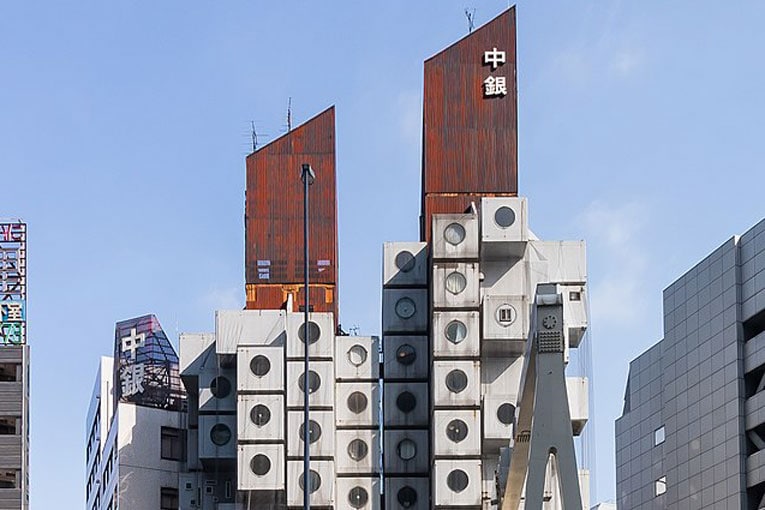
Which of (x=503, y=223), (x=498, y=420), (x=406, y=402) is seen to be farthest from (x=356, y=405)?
(x=503, y=223)

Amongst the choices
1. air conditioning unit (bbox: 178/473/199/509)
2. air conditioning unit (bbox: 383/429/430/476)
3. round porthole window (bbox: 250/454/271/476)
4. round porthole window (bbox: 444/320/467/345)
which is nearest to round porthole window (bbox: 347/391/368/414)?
air conditioning unit (bbox: 383/429/430/476)

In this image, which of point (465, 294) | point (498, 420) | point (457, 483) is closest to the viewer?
point (457, 483)

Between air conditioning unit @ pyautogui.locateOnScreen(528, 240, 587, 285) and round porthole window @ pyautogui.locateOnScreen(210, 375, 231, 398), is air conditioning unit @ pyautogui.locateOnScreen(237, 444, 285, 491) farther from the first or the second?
air conditioning unit @ pyautogui.locateOnScreen(528, 240, 587, 285)

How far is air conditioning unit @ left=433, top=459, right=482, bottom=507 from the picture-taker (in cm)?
8106

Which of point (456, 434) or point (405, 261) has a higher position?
point (405, 261)

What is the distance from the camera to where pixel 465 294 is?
271 ft

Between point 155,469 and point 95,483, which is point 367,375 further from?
point 95,483

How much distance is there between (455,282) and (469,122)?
8.82 meters

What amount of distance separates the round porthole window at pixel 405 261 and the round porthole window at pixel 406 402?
592 cm

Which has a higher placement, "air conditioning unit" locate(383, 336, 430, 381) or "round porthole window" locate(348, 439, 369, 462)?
"air conditioning unit" locate(383, 336, 430, 381)

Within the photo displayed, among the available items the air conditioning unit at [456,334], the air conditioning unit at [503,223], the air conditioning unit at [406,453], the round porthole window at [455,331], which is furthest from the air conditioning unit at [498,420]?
the air conditioning unit at [503,223]

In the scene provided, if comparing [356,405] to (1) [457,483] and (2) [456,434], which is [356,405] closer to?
(2) [456,434]

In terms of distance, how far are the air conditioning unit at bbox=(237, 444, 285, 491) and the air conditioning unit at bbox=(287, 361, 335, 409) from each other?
8.14ft

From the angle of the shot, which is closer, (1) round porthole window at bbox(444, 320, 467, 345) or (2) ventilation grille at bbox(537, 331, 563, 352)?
(2) ventilation grille at bbox(537, 331, 563, 352)
